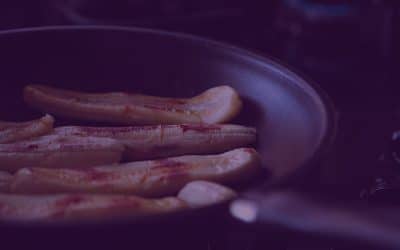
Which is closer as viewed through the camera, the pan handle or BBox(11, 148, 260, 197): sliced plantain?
the pan handle

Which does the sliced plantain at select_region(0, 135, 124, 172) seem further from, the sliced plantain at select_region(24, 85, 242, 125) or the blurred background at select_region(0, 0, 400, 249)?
the blurred background at select_region(0, 0, 400, 249)

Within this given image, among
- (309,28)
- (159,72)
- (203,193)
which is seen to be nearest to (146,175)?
(203,193)

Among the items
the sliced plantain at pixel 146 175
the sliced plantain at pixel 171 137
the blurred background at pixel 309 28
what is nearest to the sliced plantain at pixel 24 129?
the sliced plantain at pixel 171 137

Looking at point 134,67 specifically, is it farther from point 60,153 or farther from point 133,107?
point 60,153

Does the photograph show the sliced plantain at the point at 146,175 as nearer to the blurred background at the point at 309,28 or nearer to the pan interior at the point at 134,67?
the pan interior at the point at 134,67

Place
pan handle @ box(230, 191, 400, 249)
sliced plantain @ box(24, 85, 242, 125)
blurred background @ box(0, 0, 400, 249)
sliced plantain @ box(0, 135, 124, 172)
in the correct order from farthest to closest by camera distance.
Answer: blurred background @ box(0, 0, 400, 249), sliced plantain @ box(24, 85, 242, 125), sliced plantain @ box(0, 135, 124, 172), pan handle @ box(230, 191, 400, 249)

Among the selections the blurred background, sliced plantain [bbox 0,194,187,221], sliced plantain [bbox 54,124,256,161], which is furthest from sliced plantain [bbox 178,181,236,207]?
the blurred background

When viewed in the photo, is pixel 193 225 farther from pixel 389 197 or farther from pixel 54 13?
pixel 54 13

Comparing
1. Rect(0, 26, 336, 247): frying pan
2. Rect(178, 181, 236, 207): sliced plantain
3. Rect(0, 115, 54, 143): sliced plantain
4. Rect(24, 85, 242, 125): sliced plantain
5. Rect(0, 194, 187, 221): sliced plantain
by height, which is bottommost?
Rect(0, 194, 187, 221): sliced plantain
